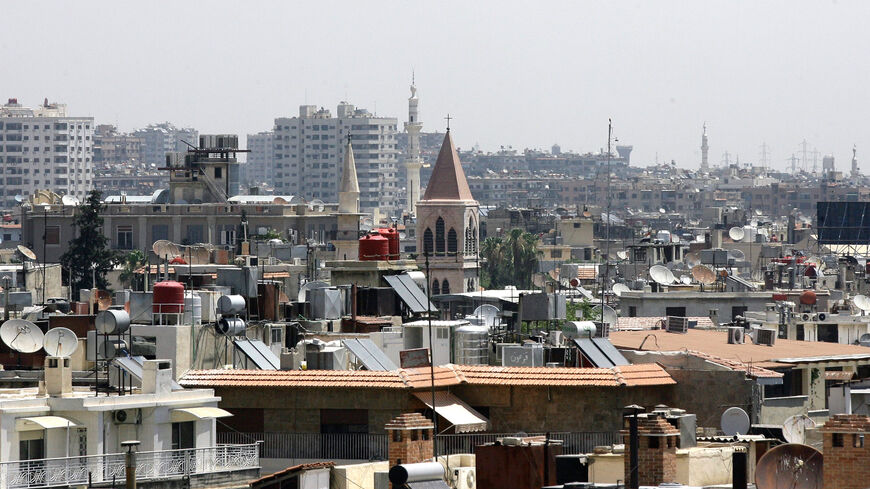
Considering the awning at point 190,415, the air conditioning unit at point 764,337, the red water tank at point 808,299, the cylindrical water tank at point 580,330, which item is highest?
the cylindrical water tank at point 580,330

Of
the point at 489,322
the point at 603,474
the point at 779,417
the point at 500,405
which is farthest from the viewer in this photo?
the point at 489,322

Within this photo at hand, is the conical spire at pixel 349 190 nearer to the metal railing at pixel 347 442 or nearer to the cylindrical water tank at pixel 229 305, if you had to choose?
the cylindrical water tank at pixel 229 305

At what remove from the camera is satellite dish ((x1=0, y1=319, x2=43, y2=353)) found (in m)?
23.5

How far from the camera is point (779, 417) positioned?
2577 centimetres

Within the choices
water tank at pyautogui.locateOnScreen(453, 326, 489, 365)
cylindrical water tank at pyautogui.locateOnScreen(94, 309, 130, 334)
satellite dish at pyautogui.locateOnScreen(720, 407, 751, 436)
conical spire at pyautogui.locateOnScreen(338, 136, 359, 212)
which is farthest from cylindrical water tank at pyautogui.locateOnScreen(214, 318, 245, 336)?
conical spire at pyautogui.locateOnScreen(338, 136, 359, 212)

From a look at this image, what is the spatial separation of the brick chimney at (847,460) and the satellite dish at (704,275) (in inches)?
1458

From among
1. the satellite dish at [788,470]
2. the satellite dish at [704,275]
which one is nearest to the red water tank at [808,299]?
the satellite dish at [704,275]

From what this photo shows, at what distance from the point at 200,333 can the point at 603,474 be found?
8.92m

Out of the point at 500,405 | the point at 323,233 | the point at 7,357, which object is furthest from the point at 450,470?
the point at 323,233

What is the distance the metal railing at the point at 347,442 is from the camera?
22.0 metres

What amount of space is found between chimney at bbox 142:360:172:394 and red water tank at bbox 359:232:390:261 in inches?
760

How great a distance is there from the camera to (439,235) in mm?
100250

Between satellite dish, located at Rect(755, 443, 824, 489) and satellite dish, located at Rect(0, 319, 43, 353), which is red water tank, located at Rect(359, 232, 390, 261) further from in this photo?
satellite dish, located at Rect(755, 443, 824, 489)

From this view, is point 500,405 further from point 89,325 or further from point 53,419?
point 89,325
